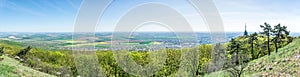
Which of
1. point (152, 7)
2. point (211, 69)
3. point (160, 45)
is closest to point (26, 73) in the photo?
point (152, 7)

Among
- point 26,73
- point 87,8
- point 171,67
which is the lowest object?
point 171,67

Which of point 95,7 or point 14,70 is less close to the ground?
point 95,7

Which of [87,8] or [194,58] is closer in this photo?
[87,8]

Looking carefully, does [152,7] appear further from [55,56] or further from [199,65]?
[55,56]

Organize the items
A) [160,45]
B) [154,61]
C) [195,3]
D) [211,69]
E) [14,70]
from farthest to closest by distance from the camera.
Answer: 1. [211,69]
2. [160,45]
3. [154,61]
4. [14,70]
5. [195,3]

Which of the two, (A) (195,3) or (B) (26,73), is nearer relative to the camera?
(A) (195,3)

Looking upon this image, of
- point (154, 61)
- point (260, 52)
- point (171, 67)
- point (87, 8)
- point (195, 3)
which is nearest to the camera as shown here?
point (87, 8)

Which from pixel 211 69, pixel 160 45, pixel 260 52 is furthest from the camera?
pixel 260 52

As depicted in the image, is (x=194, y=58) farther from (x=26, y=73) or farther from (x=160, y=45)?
(x=26, y=73)

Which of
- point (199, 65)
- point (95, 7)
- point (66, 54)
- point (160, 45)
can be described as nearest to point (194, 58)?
point (199, 65)
